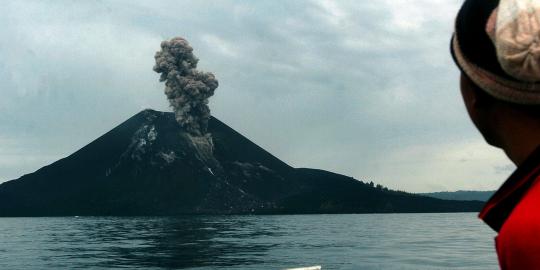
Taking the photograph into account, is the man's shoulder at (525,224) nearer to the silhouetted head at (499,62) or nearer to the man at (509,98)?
the man at (509,98)

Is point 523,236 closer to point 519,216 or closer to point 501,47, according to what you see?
point 519,216

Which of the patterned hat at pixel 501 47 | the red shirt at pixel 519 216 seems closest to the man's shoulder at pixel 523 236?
the red shirt at pixel 519 216

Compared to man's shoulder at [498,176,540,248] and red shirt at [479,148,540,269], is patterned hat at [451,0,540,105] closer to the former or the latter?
red shirt at [479,148,540,269]

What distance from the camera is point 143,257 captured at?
65438 millimetres

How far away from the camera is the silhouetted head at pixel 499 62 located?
56.4 inches

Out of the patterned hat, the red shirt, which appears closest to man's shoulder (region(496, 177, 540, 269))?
the red shirt

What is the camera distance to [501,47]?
145cm

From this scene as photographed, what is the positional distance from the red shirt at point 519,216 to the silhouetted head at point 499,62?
0.51 feet

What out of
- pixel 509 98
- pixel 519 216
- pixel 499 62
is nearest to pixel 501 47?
pixel 499 62

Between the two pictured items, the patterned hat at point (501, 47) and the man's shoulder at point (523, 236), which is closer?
the man's shoulder at point (523, 236)

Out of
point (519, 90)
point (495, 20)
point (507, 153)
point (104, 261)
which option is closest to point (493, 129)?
point (507, 153)

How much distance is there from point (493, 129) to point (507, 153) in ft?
0.26

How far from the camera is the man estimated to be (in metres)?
1.32

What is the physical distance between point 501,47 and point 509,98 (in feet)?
0.55
